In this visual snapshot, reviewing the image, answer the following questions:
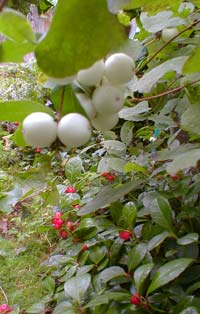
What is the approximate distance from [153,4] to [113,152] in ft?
1.71

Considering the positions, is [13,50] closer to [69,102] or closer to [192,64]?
[69,102]

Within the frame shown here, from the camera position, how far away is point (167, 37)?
A: 719 millimetres

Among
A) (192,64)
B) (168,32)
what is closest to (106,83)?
(192,64)

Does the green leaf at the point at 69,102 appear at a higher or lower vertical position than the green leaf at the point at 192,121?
higher

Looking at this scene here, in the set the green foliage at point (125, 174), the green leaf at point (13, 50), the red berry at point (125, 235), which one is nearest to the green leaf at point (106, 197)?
the green foliage at point (125, 174)

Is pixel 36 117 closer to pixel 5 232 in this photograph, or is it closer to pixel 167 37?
pixel 167 37

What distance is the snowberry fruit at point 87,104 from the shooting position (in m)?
0.42

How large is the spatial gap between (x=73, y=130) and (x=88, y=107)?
1.7 inches

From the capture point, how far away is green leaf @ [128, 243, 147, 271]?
37.8 inches

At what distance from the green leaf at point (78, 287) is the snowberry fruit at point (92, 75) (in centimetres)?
72

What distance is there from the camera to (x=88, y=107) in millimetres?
417

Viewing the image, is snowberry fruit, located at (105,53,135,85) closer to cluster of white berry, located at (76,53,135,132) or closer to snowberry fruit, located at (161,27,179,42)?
cluster of white berry, located at (76,53,135,132)

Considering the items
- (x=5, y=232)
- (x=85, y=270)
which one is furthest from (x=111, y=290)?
(x=5, y=232)

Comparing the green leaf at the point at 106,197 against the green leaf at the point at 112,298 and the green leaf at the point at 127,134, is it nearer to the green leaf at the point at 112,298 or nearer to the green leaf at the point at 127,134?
the green leaf at the point at 112,298
